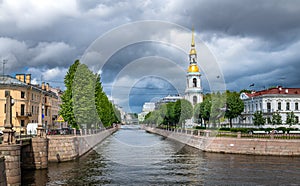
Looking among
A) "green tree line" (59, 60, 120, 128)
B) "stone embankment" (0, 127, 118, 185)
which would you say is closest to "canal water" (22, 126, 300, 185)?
"stone embankment" (0, 127, 118, 185)

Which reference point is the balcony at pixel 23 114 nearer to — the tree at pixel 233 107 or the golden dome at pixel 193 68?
the tree at pixel 233 107

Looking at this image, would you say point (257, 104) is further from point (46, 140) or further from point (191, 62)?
point (46, 140)

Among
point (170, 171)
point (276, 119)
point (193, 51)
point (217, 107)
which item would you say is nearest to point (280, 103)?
point (276, 119)

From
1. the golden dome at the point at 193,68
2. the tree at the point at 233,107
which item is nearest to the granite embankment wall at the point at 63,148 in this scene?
the tree at the point at 233,107

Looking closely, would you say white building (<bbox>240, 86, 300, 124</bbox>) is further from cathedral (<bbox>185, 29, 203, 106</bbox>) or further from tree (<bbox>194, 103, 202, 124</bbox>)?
cathedral (<bbox>185, 29, 203, 106</bbox>)

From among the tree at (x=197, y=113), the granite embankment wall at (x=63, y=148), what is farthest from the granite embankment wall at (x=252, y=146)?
the tree at (x=197, y=113)

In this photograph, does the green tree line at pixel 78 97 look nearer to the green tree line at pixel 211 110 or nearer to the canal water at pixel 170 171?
the canal water at pixel 170 171

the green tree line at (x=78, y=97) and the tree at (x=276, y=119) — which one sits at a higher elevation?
the green tree line at (x=78, y=97)

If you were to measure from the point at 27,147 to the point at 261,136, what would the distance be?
3140 cm

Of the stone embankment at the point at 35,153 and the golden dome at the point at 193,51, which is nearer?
the stone embankment at the point at 35,153

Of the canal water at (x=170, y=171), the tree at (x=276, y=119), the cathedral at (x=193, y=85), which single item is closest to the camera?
the canal water at (x=170, y=171)

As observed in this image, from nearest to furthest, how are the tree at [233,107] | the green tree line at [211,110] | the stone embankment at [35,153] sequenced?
1. the stone embankment at [35,153]
2. the tree at [233,107]
3. the green tree line at [211,110]

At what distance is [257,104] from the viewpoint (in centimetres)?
9869

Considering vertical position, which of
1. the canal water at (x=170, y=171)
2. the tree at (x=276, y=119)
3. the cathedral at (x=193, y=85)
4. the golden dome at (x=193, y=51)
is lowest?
the canal water at (x=170, y=171)
